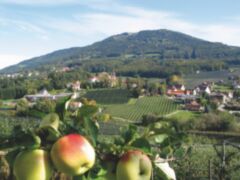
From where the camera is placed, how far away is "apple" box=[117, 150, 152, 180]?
824 mm

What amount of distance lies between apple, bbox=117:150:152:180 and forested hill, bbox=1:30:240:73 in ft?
434

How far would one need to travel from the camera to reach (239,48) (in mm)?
154750

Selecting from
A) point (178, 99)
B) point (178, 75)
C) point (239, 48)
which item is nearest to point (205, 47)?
point (239, 48)

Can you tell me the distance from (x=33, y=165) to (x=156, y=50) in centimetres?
16182

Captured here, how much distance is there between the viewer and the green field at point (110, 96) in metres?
67.1

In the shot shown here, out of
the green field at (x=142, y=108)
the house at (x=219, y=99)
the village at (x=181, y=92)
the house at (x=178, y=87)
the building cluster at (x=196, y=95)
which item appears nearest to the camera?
the green field at (x=142, y=108)

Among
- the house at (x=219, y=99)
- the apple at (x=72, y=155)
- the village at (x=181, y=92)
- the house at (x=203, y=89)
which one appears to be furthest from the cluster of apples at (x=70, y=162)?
the house at (x=203, y=89)

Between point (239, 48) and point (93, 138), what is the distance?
6285 inches

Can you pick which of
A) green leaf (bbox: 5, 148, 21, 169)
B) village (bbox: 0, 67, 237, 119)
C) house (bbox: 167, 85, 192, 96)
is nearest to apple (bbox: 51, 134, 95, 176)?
green leaf (bbox: 5, 148, 21, 169)

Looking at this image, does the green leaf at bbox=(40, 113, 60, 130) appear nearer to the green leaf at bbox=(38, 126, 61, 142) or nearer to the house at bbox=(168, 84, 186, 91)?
the green leaf at bbox=(38, 126, 61, 142)

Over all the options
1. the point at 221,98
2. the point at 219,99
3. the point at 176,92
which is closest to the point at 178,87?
the point at 176,92

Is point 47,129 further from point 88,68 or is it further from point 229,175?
point 88,68

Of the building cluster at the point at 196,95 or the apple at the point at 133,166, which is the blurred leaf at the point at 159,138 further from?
the building cluster at the point at 196,95

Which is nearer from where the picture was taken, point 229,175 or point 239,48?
point 229,175
